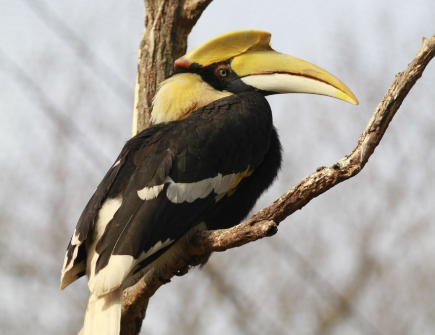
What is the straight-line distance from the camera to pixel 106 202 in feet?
7.86

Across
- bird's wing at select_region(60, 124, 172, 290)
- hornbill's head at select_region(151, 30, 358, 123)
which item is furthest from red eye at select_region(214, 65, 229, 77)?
bird's wing at select_region(60, 124, 172, 290)

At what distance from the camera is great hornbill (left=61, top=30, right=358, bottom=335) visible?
2170 mm

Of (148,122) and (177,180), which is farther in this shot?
(148,122)

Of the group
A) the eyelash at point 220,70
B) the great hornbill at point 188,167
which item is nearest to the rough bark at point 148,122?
the great hornbill at point 188,167

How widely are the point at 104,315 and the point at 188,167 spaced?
0.74 m

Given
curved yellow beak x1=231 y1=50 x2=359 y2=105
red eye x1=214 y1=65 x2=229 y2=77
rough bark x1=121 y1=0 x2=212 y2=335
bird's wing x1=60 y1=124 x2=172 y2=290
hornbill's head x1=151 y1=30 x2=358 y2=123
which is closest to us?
bird's wing x1=60 y1=124 x2=172 y2=290

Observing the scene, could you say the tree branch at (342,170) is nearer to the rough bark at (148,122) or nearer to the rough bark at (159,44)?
the rough bark at (148,122)

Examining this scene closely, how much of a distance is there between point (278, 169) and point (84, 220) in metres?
1.12

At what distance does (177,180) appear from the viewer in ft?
7.69

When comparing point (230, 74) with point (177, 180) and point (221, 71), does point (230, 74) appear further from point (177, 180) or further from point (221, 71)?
point (177, 180)

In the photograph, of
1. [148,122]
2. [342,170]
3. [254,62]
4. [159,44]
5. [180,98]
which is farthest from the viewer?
[159,44]

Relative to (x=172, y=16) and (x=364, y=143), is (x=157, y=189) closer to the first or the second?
(x=364, y=143)

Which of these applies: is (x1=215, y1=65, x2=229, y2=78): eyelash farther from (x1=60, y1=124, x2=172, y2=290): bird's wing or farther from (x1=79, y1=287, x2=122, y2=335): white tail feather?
(x1=79, y1=287, x2=122, y2=335): white tail feather

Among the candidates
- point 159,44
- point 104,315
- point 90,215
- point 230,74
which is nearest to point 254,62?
point 230,74
